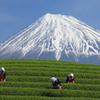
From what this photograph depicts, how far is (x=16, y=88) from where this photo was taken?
1692 centimetres

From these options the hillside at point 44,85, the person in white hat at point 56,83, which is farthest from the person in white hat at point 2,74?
the person in white hat at point 56,83

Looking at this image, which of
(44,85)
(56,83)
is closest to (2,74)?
(44,85)

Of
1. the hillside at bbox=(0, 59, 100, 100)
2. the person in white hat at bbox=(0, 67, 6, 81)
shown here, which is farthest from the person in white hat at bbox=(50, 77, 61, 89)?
the person in white hat at bbox=(0, 67, 6, 81)

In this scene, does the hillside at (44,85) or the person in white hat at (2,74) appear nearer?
the hillside at (44,85)

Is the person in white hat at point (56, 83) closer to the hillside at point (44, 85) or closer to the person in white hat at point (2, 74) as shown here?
the hillside at point (44, 85)

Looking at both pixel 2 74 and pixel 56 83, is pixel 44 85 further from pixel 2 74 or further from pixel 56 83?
pixel 2 74

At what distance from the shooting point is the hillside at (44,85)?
53.9 ft

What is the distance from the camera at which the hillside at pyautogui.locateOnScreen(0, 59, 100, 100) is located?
16.4m

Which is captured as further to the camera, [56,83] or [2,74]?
[2,74]

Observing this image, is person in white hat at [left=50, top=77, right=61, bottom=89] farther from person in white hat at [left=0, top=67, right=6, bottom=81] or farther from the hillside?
person in white hat at [left=0, top=67, right=6, bottom=81]

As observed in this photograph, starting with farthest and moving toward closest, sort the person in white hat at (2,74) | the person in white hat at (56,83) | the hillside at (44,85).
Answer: the person in white hat at (2,74) → the person in white hat at (56,83) → the hillside at (44,85)

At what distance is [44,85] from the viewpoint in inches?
711

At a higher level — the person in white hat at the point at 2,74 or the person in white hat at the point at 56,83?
the person in white hat at the point at 2,74

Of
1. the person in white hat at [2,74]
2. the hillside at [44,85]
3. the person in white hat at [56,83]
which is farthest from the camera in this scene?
the person in white hat at [2,74]
